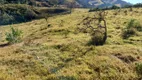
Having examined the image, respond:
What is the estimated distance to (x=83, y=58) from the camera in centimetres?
2542

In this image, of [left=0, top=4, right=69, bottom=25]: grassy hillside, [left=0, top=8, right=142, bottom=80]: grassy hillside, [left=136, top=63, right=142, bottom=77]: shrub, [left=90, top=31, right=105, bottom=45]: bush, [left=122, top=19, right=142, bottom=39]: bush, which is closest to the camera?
[left=0, top=8, right=142, bottom=80]: grassy hillside

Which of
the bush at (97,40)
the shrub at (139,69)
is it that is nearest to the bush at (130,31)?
the bush at (97,40)

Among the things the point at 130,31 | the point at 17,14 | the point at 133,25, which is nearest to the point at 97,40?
the point at 130,31

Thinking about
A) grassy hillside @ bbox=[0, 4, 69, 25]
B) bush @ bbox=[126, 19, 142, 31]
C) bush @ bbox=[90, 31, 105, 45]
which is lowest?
grassy hillside @ bbox=[0, 4, 69, 25]

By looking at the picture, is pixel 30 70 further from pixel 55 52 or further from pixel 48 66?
pixel 55 52

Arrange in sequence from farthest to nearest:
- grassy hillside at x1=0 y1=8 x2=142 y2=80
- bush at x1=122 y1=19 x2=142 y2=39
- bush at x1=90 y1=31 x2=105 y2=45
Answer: bush at x1=122 y1=19 x2=142 y2=39, bush at x1=90 y1=31 x2=105 y2=45, grassy hillside at x1=0 y1=8 x2=142 y2=80

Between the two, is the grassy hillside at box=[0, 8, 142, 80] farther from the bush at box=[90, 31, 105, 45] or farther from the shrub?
the bush at box=[90, 31, 105, 45]

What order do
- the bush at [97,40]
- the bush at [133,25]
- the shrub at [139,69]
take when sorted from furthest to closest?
1. the bush at [133,25]
2. the bush at [97,40]
3. the shrub at [139,69]

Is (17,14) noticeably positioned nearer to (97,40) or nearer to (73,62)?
(97,40)

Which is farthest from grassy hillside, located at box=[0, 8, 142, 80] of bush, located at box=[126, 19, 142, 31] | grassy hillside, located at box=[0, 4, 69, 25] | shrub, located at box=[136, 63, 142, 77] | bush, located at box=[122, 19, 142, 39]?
grassy hillside, located at box=[0, 4, 69, 25]

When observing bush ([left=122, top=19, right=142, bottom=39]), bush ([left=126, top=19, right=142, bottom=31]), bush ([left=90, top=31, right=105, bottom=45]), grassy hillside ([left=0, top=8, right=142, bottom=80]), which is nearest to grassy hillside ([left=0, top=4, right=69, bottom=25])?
bush ([left=126, top=19, right=142, bottom=31])

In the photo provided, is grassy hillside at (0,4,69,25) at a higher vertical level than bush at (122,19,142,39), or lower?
lower

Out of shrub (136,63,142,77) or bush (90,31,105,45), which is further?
bush (90,31,105,45)

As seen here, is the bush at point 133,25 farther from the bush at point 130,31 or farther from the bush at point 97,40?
the bush at point 97,40
